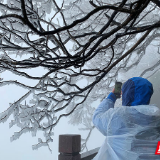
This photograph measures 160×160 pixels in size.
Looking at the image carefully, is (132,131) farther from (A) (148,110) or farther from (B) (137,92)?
(B) (137,92)

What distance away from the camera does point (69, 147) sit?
1767mm

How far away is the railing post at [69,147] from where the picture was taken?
69.4 inches

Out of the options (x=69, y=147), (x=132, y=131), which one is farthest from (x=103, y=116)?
(x=69, y=147)

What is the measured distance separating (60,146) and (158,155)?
3.14 feet

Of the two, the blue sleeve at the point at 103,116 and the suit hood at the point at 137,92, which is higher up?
the suit hood at the point at 137,92

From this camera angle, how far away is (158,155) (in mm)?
1391

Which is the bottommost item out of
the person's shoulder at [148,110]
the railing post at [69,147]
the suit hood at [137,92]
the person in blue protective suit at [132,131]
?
the railing post at [69,147]

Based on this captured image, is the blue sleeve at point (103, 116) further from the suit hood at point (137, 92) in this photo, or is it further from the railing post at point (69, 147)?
the railing post at point (69, 147)

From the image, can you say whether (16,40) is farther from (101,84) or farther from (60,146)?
(101,84)

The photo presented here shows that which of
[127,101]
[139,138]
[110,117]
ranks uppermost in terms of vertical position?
[127,101]

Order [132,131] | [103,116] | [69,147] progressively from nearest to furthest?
[132,131]
[103,116]
[69,147]

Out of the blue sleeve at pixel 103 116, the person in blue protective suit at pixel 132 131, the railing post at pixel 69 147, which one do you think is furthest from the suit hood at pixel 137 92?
the railing post at pixel 69 147

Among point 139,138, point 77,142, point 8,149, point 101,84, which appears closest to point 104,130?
point 139,138

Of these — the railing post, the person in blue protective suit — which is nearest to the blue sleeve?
the person in blue protective suit
